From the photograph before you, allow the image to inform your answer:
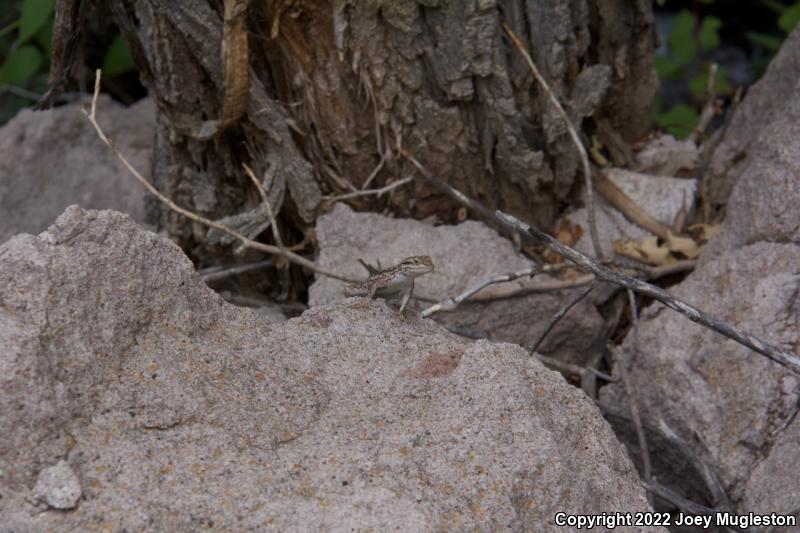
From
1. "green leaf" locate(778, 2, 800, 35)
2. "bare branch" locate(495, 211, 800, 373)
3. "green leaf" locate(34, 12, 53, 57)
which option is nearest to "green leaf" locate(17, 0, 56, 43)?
"green leaf" locate(34, 12, 53, 57)

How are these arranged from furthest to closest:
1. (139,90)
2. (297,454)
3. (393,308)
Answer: (139,90)
(393,308)
(297,454)

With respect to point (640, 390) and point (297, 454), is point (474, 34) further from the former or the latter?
point (297, 454)

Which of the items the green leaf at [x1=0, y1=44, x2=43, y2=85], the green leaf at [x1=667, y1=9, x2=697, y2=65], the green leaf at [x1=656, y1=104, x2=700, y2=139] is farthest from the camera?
the green leaf at [x1=667, y1=9, x2=697, y2=65]

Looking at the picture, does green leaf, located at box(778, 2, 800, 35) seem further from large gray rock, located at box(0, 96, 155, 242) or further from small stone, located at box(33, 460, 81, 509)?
small stone, located at box(33, 460, 81, 509)

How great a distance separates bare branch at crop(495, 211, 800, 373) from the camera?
7.16 feet

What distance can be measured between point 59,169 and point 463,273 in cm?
191

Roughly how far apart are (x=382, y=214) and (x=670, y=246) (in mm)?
1050

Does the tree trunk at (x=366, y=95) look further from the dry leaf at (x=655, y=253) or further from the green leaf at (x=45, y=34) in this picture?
the green leaf at (x=45, y=34)

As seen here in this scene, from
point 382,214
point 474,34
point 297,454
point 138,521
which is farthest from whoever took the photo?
point 382,214

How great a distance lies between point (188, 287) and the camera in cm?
216

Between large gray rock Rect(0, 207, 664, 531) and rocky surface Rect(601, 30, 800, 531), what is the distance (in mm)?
578

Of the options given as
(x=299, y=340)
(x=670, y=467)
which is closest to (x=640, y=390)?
(x=670, y=467)

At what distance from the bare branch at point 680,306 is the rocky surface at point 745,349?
360 millimetres

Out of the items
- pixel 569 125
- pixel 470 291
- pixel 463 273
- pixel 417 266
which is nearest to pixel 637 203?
pixel 569 125
